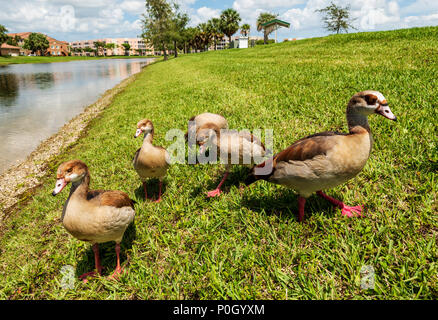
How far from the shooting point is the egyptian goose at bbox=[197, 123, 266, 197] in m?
3.54

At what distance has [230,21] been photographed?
81.2m

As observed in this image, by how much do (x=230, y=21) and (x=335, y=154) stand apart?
93.0 m

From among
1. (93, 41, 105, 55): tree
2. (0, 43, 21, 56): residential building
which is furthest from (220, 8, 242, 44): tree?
(93, 41, 105, 55): tree

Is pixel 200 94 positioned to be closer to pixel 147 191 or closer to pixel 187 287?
pixel 147 191

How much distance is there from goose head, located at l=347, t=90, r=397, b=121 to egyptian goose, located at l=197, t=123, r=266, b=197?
149cm

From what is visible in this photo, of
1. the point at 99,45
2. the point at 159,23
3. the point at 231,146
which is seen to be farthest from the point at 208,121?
the point at 99,45

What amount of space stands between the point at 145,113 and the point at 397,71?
29.9 feet

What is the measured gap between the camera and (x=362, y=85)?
6.41 metres

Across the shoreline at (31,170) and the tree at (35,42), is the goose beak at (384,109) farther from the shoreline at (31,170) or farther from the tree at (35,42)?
the tree at (35,42)

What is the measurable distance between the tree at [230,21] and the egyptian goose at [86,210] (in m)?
91.2

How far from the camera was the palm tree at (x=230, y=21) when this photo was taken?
262 ft

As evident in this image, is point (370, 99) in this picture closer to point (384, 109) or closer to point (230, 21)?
point (384, 109)

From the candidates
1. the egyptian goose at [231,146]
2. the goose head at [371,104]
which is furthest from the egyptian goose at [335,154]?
the egyptian goose at [231,146]

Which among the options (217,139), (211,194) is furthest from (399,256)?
(217,139)
